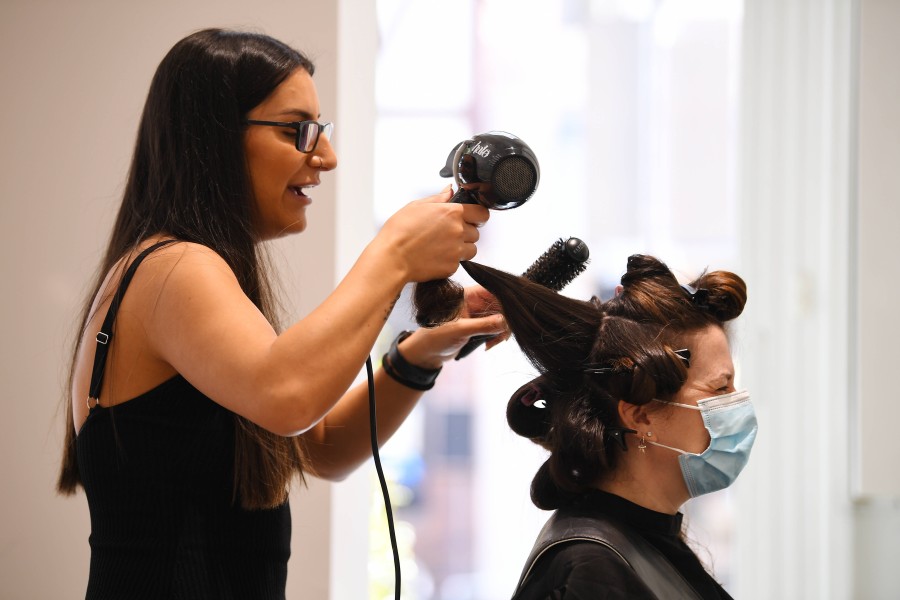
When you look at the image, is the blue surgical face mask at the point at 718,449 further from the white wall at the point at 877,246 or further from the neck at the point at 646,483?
the white wall at the point at 877,246

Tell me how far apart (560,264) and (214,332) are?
61 cm

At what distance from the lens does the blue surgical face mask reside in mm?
1342

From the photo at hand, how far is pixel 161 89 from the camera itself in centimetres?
121

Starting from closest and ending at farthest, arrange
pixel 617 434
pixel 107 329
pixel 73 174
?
pixel 107 329 < pixel 617 434 < pixel 73 174

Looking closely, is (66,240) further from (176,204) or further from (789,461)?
(789,461)

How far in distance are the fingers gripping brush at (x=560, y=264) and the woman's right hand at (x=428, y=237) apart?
28 cm

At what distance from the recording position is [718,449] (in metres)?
1.34

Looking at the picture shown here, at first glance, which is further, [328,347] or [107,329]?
[107,329]

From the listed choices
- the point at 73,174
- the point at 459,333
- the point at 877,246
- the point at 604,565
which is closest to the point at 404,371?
the point at 459,333

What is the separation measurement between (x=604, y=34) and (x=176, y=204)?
2.41m

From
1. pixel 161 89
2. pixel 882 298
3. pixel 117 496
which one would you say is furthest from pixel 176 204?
pixel 882 298

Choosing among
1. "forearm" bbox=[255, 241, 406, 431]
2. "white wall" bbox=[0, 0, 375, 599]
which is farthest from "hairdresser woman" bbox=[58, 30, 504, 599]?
"white wall" bbox=[0, 0, 375, 599]

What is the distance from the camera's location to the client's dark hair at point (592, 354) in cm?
132

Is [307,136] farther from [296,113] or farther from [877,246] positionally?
[877,246]
